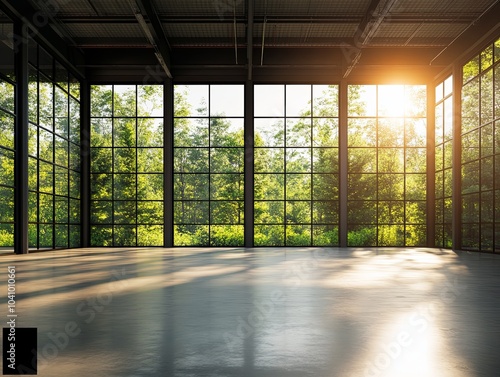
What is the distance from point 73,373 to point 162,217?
106 ft

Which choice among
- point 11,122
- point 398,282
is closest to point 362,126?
point 11,122

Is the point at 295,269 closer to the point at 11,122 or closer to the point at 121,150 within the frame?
the point at 11,122

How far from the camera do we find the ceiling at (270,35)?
30.1 m

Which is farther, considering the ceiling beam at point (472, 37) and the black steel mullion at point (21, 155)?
the ceiling beam at point (472, 37)

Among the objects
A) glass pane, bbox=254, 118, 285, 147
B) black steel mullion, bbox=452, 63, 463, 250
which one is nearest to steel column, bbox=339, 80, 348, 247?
glass pane, bbox=254, 118, 285, 147

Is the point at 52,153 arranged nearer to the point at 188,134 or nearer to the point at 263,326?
the point at 188,134

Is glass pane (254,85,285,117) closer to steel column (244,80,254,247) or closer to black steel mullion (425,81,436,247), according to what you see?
steel column (244,80,254,247)

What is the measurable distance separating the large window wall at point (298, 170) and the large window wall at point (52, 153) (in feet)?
39.1

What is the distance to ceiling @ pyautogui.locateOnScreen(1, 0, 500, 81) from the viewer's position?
30141mm

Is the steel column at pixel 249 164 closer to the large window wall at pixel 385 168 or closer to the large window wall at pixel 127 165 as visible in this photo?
the large window wall at pixel 127 165

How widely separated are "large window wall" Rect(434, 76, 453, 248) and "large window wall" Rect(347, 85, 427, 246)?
1054 mm

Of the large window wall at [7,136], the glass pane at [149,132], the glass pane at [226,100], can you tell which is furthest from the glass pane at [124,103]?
the large window wall at [7,136]

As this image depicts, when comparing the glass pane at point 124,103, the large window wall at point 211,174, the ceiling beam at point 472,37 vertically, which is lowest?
the large window wall at point 211,174

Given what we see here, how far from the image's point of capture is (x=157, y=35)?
3212 cm
